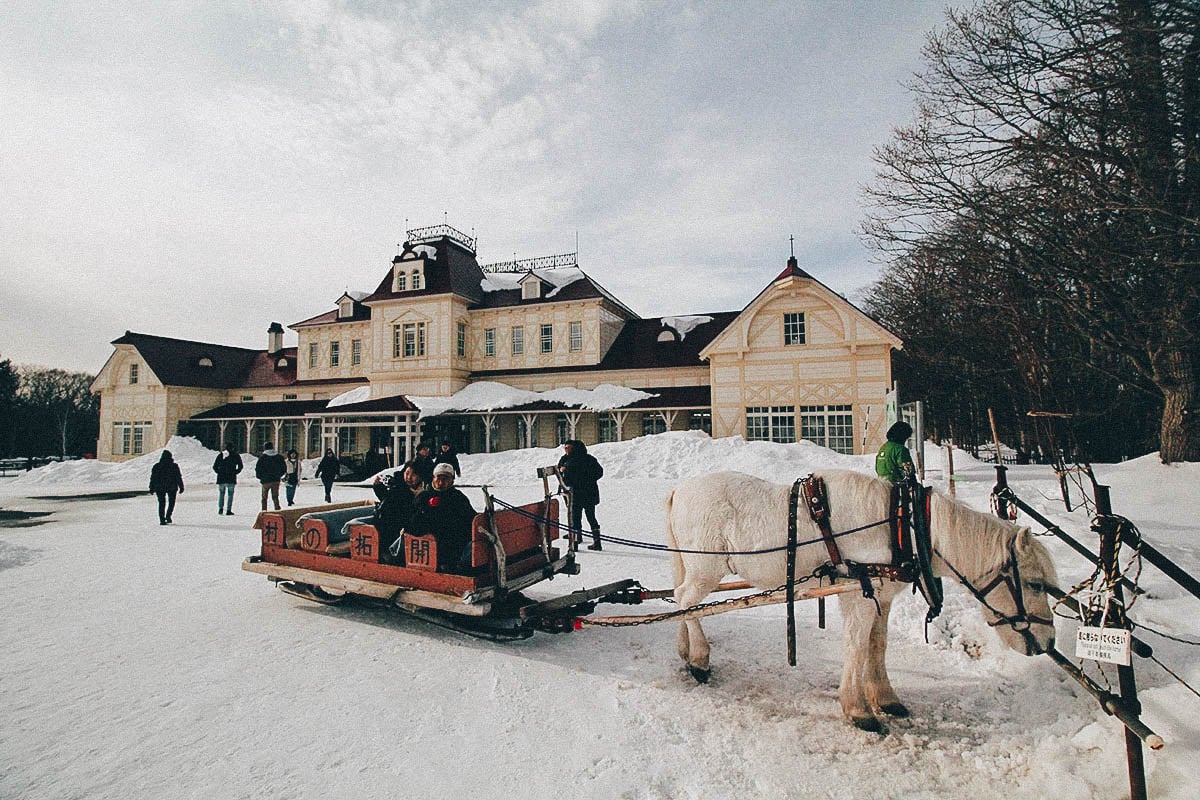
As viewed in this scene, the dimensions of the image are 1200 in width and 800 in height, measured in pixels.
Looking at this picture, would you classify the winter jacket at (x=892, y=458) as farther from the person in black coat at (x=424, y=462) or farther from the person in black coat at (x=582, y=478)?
the person in black coat at (x=424, y=462)

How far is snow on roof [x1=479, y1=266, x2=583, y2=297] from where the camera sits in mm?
30684

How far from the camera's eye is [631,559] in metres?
9.52

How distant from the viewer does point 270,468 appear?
14.3 m

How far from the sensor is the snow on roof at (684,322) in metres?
30.0

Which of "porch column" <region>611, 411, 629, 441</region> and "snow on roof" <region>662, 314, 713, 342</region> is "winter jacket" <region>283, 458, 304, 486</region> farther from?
"snow on roof" <region>662, 314, 713, 342</region>

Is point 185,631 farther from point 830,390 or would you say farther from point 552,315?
point 552,315

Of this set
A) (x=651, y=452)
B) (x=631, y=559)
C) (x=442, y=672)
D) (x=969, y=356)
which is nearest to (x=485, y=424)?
(x=651, y=452)

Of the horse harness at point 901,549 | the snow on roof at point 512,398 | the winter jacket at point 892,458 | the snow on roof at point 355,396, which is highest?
the snow on roof at point 355,396

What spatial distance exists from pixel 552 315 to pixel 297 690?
2602cm

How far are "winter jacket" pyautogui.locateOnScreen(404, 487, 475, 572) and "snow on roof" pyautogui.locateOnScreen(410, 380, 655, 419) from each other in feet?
65.9

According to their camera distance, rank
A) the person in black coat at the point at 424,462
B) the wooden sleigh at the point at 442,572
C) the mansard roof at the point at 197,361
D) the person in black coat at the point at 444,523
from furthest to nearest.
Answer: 1. the mansard roof at the point at 197,361
2. the person in black coat at the point at 424,462
3. the person in black coat at the point at 444,523
4. the wooden sleigh at the point at 442,572

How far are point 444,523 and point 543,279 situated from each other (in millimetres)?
26144

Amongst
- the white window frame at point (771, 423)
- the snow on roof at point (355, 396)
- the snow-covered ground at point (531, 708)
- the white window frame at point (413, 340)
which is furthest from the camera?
the snow on roof at point (355, 396)

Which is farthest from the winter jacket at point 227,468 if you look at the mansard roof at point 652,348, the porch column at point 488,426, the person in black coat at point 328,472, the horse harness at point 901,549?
the mansard roof at point 652,348
